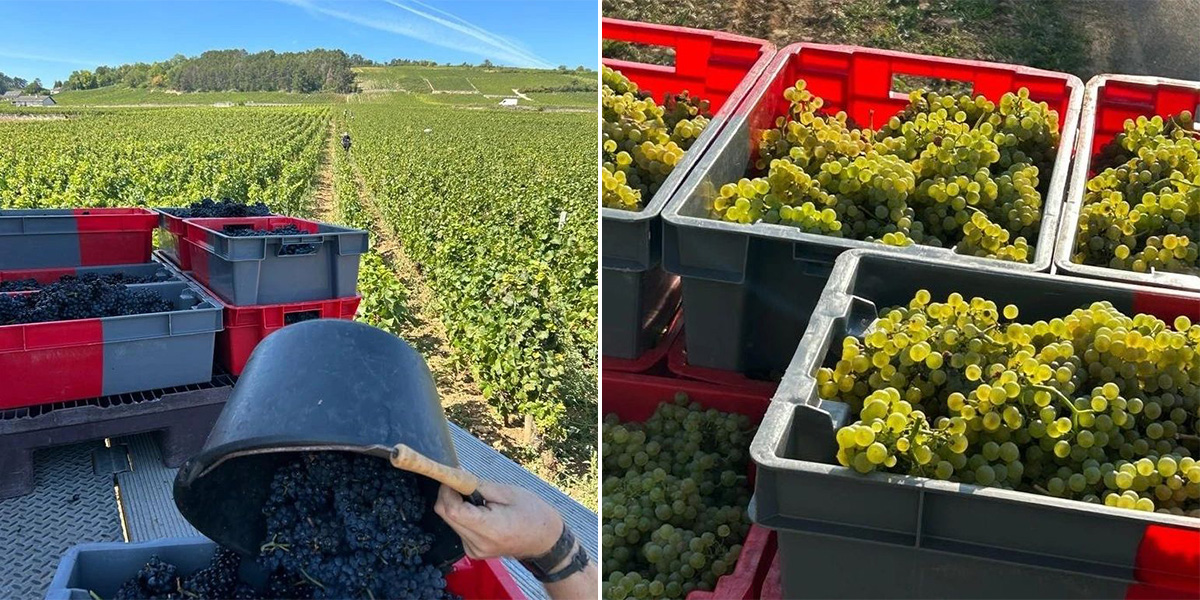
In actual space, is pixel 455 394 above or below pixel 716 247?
below

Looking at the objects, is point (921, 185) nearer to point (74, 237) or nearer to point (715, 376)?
point (715, 376)

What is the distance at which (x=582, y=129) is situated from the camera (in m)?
31.4

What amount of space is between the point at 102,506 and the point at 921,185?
266 cm

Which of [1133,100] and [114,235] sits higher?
[1133,100]

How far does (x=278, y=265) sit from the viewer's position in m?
3.43

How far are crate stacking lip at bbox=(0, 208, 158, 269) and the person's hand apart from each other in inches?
130

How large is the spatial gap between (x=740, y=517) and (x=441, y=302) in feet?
14.4

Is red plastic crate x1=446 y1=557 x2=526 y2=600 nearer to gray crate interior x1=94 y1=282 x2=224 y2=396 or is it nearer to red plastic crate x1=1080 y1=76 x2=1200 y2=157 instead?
gray crate interior x1=94 y1=282 x2=224 y2=396

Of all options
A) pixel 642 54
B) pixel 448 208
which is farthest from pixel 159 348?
pixel 448 208

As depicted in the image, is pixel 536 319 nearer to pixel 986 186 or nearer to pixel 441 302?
pixel 441 302

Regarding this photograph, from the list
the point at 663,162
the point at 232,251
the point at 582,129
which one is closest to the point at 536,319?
the point at 232,251

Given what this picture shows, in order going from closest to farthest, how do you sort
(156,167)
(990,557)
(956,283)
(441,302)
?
(990,557)
(956,283)
(441,302)
(156,167)

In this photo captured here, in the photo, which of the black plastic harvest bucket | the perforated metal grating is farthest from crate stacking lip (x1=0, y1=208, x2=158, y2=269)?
the black plastic harvest bucket

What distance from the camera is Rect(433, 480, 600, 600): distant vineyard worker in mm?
1441
